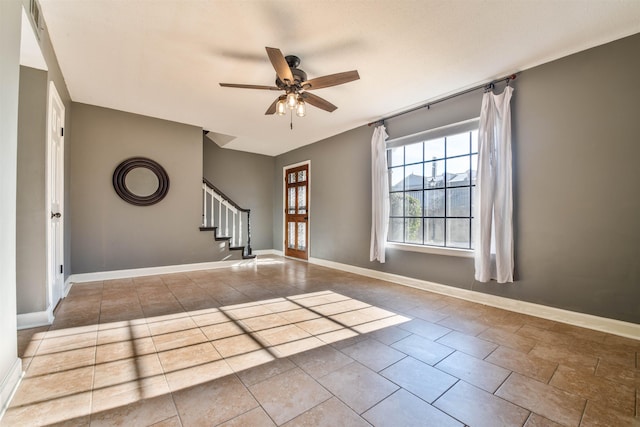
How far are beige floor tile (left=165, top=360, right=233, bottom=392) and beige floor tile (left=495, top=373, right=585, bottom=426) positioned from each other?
5.83 feet

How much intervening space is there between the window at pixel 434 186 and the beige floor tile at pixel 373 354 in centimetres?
218

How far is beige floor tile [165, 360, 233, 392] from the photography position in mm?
1738

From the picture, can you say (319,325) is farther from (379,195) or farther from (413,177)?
(413,177)

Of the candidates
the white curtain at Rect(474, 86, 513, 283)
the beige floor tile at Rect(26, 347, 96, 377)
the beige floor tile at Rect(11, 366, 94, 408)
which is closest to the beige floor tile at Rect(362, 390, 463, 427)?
the beige floor tile at Rect(11, 366, 94, 408)

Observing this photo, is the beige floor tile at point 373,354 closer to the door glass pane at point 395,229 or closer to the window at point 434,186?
the window at point 434,186

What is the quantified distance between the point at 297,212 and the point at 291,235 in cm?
65

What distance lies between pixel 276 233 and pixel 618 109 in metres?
6.62

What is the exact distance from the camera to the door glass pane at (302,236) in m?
6.59

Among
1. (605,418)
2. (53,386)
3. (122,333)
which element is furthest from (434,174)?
(53,386)

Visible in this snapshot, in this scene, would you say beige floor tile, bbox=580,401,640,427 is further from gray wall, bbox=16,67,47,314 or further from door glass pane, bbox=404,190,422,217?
gray wall, bbox=16,67,47,314

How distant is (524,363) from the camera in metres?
2.02

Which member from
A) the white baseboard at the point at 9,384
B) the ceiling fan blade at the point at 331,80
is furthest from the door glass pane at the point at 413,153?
the white baseboard at the point at 9,384

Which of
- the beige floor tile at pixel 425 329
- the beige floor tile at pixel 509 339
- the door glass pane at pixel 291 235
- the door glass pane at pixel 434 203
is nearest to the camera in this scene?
the beige floor tile at pixel 509 339

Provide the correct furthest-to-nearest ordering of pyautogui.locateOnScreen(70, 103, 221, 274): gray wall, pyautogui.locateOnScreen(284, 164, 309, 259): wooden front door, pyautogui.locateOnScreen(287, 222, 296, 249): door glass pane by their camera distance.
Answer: pyautogui.locateOnScreen(287, 222, 296, 249): door glass pane < pyautogui.locateOnScreen(284, 164, 309, 259): wooden front door < pyautogui.locateOnScreen(70, 103, 221, 274): gray wall
